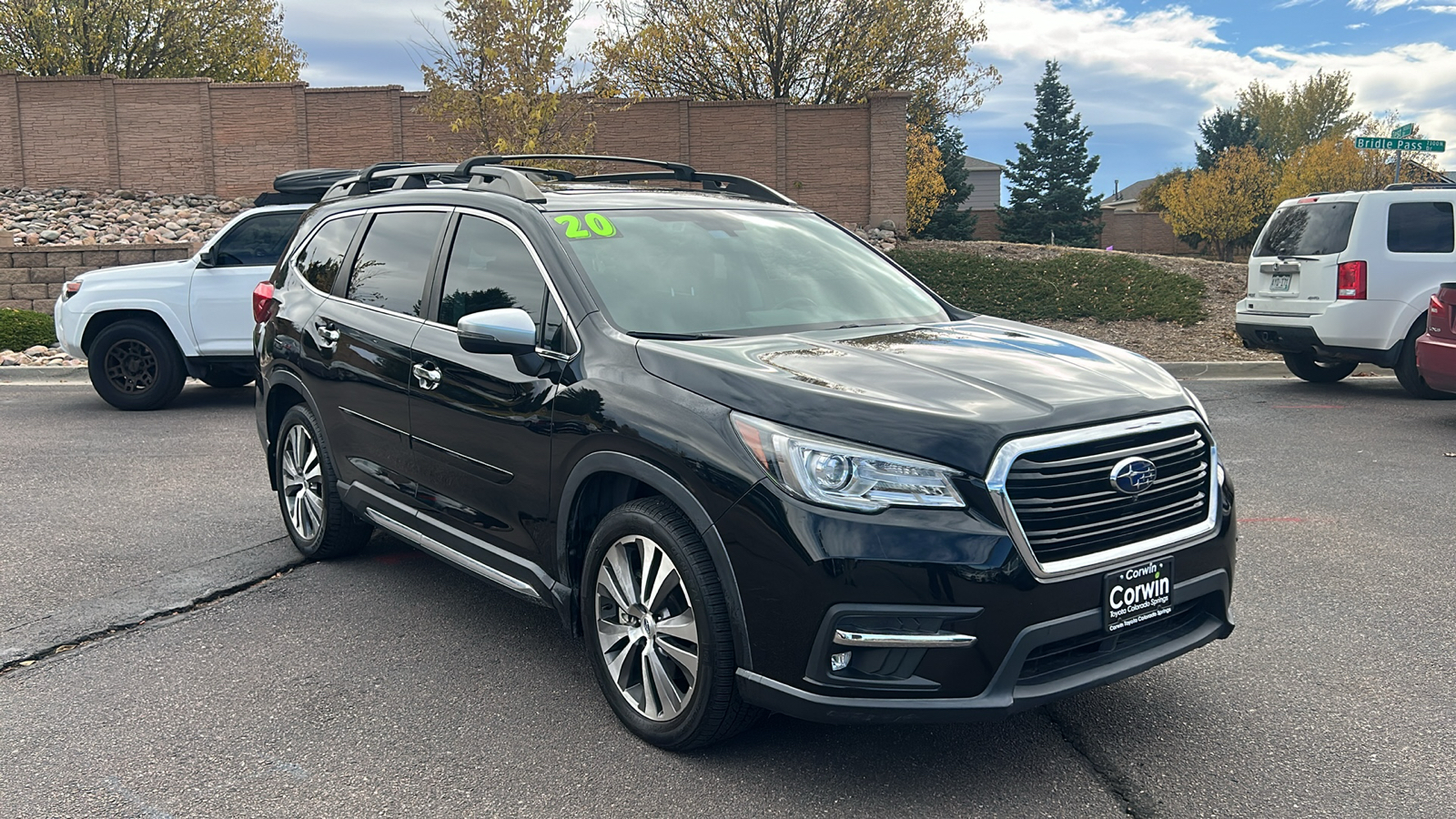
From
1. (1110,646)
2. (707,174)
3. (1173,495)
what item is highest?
(707,174)

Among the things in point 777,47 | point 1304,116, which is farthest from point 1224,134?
point 777,47

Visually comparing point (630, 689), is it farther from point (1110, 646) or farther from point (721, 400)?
point (1110, 646)

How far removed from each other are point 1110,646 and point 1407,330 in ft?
31.4

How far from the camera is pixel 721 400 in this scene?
11.0ft

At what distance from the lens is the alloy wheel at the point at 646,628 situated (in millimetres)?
3467

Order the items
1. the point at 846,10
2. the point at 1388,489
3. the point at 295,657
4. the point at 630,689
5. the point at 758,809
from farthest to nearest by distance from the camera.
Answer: the point at 846,10 < the point at 1388,489 < the point at 295,657 < the point at 630,689 < the point at 758,809

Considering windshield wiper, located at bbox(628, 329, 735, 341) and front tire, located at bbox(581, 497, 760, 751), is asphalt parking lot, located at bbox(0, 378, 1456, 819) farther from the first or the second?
windshield wiper, located at bbox(628, 329, 735, 341)

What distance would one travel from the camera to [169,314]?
35.9ft

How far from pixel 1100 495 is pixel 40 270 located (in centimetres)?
1855

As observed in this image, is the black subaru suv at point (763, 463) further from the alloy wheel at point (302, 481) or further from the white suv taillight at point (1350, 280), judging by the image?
the white suv taillight at point (1350, 280)

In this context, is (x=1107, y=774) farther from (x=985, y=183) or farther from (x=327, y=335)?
(x=985, y=183)

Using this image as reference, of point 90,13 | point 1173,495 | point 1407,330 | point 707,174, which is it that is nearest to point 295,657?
point 707,174

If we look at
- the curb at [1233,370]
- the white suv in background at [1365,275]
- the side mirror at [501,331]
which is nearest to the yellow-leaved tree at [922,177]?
the curb at [1233,370]

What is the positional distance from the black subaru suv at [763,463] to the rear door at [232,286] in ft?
21.1
